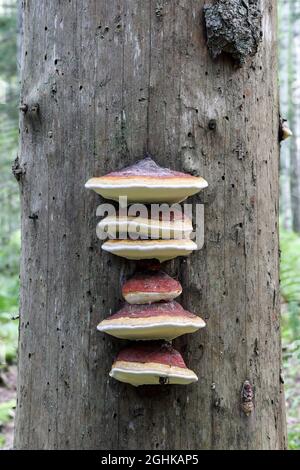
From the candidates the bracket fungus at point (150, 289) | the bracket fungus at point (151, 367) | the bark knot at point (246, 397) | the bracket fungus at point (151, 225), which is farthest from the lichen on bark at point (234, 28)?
the bark knot at point (246, 397)

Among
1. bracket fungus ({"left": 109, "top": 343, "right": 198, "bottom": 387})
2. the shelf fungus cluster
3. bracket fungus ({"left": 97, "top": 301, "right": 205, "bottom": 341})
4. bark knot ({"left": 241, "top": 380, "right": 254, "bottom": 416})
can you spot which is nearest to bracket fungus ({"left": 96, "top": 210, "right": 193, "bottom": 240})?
the shelf fungus cluster

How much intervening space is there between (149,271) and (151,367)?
0.39 metres

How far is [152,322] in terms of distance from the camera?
6.03 feet

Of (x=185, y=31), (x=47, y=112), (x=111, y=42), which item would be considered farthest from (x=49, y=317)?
(x=185, y=31)

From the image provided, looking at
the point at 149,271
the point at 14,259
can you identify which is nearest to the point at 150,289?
the point at 149,271

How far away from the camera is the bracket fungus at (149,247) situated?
6.14ft

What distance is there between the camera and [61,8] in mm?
2227

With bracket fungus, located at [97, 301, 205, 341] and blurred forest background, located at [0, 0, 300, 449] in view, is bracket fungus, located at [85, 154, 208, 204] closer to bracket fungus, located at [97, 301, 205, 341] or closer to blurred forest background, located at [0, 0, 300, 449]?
bracket fungus, located at [97, 301, 205, 341]

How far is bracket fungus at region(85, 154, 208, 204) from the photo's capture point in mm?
1856

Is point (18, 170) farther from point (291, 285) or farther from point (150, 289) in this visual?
point (291, 285)

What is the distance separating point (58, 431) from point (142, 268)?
789 mm

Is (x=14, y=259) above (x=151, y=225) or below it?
below

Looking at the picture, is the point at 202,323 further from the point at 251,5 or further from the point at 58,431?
the point at 251,5

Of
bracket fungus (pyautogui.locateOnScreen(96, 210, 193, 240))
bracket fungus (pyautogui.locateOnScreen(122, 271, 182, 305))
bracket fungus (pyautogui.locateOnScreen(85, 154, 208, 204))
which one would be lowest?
bracket fungus (pyautogui.locateOnScreen(122, 271, 182, 305))
